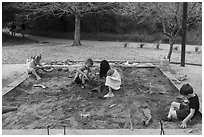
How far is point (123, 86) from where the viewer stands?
253 inches

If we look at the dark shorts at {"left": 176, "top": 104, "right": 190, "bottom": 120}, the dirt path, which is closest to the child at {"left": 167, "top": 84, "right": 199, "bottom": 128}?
the dark shorts at {"left": 176, "top": 104, "right": 190, "bottom": 120}

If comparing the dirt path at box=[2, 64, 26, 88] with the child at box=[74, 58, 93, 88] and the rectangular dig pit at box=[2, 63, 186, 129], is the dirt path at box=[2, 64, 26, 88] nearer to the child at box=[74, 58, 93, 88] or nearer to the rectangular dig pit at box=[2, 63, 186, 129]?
the rectangular dig pit at box=[2, 63, 186, 129]

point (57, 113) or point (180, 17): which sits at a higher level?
point (180, 17)

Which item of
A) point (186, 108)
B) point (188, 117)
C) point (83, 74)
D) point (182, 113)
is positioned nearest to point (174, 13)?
point (83, 74)

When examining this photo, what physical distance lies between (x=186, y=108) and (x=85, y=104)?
5.53ft

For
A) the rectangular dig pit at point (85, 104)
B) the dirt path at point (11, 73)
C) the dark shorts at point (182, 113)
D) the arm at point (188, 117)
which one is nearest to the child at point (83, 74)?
the rectangular dig pit at point (85, 104)

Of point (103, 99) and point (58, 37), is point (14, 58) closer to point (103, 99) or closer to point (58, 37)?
point (103, 99)

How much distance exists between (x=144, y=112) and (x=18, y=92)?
2.70 m

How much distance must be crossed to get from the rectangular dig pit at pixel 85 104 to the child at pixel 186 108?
0.58 feet

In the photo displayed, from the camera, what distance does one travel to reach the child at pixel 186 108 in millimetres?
4164

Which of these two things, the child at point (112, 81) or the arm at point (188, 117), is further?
the child at point (112, 81)

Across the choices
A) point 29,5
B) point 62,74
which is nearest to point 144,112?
point 62,74


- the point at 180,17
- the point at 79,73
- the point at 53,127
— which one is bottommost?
the point at 53,127

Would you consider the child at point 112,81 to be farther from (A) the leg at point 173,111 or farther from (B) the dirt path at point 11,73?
(B) the dirt path at point 11,73
